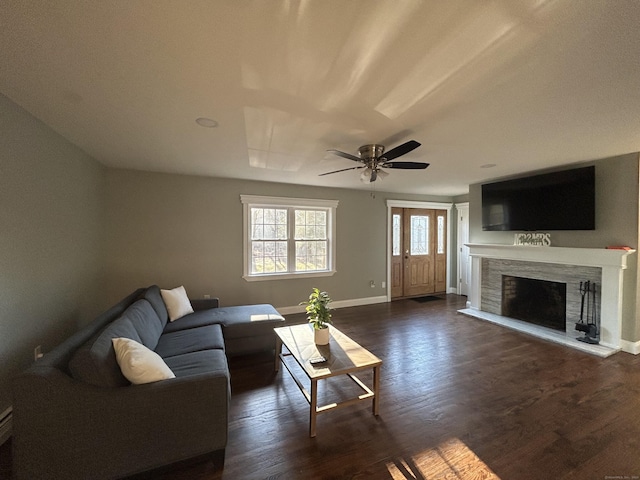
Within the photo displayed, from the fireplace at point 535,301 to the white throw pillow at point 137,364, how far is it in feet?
17.0

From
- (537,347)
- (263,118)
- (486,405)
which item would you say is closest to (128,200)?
(263,118)

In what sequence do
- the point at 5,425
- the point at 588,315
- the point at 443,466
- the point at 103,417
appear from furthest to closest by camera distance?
the point at 588,315 → the point at 5,425 → the point at 443,466 → the point at 103,417

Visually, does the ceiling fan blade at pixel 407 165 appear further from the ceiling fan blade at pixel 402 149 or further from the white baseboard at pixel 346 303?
the white baseboard at pixel 346 303

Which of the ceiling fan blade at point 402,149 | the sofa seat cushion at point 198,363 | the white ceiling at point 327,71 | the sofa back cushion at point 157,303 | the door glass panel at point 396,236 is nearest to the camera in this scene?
the white ceiling at point 327,71

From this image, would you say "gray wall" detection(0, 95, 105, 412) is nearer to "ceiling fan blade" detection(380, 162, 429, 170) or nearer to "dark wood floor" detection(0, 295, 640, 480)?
"dark wood floor" detection(0, 295, 640, 480)

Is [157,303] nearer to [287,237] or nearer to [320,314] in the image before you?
[320,314]

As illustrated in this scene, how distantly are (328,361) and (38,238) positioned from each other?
274 centimetres

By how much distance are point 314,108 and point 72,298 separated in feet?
10.9

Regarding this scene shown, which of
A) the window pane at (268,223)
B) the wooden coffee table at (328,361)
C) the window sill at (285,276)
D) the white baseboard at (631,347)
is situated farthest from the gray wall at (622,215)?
the window pane at (268,223)

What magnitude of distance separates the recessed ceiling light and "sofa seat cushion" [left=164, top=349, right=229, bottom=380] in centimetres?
201

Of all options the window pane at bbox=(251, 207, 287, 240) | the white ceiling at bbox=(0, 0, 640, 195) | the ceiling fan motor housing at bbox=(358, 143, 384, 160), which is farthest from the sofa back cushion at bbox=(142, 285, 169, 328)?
the ceiling fan motor housing at bbox=(358, 143, 384, 160)

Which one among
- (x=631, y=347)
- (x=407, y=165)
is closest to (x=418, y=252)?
(x=631, y=347)

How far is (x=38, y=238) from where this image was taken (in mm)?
2291

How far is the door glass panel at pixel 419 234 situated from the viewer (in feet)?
20.9
